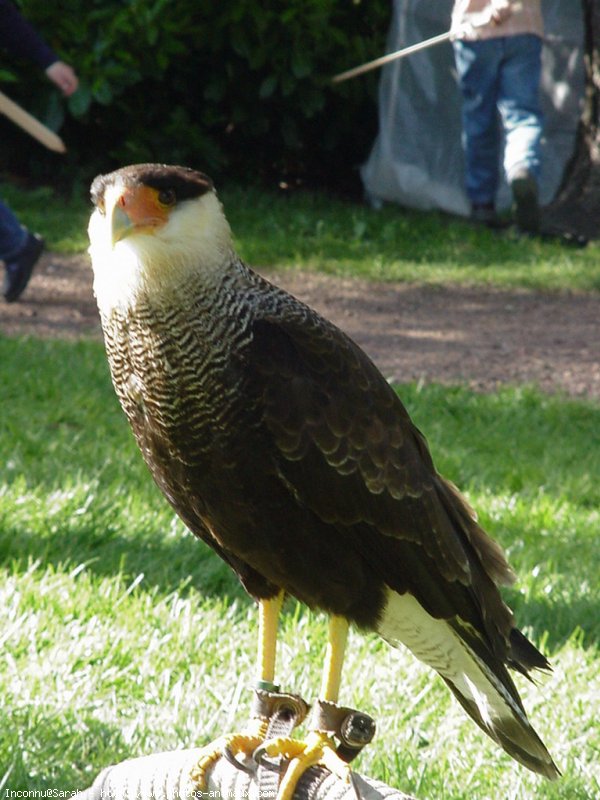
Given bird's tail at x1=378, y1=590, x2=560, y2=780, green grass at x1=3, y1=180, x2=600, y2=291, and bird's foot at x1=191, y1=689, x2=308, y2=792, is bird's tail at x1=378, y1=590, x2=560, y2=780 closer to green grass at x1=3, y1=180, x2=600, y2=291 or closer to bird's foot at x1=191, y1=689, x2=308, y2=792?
bird's foot at x1=191, y1=689, x2=308, y2=792

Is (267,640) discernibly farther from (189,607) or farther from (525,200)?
(525,200)

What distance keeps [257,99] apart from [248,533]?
763 centimetres

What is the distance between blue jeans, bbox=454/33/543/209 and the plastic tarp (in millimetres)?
→ 789

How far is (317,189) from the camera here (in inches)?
423

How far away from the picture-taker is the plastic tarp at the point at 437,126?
9797 millimetres

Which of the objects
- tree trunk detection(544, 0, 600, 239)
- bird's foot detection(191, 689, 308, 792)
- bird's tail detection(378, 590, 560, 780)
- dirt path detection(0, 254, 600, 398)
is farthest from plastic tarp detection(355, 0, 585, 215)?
bird's foot detection(191, 689, 308, 792)

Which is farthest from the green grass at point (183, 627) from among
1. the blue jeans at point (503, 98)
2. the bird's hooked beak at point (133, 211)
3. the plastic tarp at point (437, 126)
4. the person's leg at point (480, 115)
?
the plastic tarp at point (437, 126)

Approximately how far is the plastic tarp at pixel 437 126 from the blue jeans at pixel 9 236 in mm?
3806

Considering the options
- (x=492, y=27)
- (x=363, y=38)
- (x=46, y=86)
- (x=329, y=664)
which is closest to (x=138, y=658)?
(x=329, y=664)

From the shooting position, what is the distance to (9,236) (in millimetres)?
6848

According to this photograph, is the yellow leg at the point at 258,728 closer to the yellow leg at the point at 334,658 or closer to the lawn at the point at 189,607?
the yellow leg at the point at 334,658

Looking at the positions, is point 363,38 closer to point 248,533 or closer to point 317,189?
point 317,189

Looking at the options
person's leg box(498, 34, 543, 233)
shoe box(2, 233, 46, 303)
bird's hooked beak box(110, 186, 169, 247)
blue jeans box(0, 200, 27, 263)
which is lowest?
shoe box(2, 233, 46, 303)

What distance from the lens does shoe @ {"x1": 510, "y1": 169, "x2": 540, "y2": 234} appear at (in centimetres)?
794
